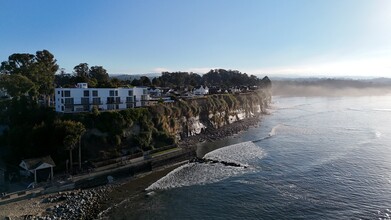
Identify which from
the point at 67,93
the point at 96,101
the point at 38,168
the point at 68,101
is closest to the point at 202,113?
the point at 96,101

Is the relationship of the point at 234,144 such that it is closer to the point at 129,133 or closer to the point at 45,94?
the point at 129,133

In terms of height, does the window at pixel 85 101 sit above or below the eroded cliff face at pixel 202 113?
above

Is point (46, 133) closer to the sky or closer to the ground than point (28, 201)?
closer to the sky

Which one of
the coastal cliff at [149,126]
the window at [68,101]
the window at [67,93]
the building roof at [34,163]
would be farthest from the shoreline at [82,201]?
the window at [67,93]

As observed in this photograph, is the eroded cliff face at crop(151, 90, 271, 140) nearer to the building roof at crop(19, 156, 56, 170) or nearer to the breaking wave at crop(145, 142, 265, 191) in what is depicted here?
the breaking wave at crop(145, 142, 265, 191)

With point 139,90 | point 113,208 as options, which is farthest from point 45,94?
point 113,208

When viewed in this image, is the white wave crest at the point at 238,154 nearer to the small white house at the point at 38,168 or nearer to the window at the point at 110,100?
the window at the point at 110,100
